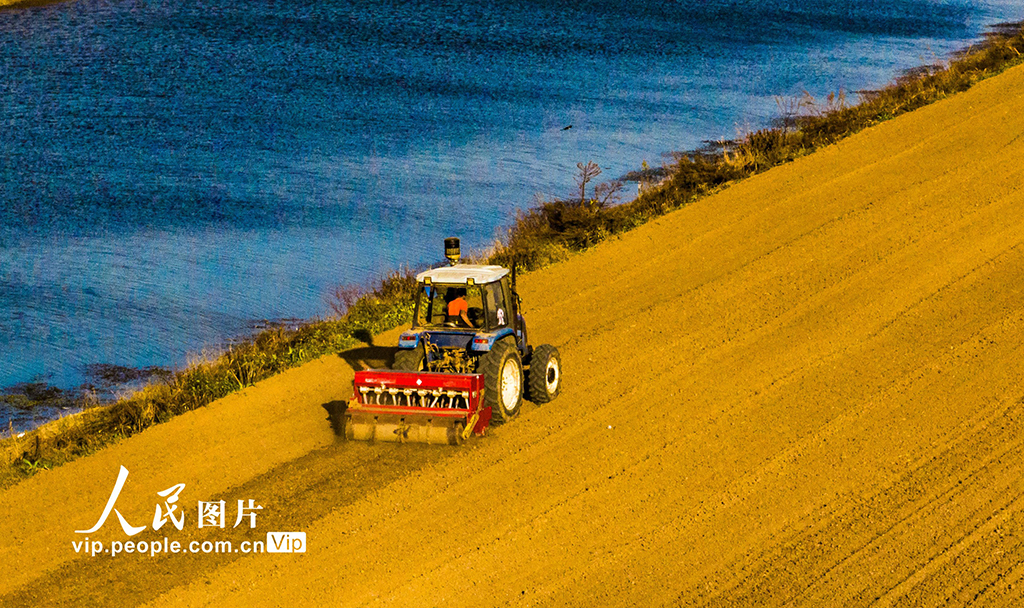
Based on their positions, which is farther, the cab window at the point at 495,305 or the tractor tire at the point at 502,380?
the cab window at the point at 495,305

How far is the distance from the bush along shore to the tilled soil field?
0.58m

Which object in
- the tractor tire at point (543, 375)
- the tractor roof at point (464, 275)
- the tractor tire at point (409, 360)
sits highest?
the tractor roof at point (464, 275)

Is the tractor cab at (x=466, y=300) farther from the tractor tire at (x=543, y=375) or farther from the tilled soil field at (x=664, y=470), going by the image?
the tilled soil field at (x=664, y=470)

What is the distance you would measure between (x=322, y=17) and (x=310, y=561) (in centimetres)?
4240

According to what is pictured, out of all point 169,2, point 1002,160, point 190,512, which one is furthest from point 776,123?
point 169,2

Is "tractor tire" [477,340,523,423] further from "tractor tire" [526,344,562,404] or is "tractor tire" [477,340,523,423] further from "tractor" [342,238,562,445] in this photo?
"tractor tire" [526,344,562,404]

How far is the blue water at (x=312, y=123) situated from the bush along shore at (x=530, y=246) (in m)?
1.73

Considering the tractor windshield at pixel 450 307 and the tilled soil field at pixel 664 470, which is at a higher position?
the tractor windshield at pixel 450 307

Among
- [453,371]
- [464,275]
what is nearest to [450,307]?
[464,275]

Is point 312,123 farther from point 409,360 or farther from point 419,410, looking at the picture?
point 419,410

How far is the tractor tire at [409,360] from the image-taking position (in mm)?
15555

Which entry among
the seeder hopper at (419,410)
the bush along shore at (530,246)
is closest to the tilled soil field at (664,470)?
the seeder hopper at (419,410)

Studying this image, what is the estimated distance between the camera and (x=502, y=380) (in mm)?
15508

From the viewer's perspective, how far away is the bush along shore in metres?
17.1
